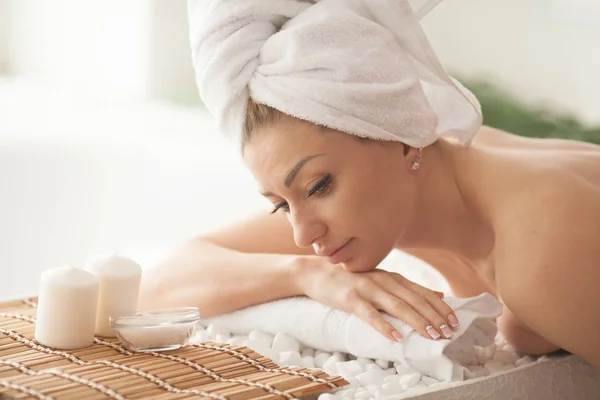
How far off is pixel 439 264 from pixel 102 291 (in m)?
0.85

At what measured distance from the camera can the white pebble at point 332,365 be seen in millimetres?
1695

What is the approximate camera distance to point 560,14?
2586 millimetres

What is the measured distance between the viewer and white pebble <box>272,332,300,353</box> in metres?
1.82

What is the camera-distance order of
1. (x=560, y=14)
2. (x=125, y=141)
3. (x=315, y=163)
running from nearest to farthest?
→ (x=315, y=163), (x=560, y=14), (x=125, y=141)

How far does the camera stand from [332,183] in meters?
1.67

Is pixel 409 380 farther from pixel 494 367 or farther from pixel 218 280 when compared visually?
pixel 218 280

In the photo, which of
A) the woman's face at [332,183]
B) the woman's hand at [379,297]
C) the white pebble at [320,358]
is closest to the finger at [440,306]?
the woman's hand at [379,297]

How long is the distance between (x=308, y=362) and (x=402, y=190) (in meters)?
0.35

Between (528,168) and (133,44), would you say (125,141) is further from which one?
(528,168)

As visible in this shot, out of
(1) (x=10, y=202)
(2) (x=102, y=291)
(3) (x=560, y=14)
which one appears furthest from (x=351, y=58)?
(1) (x=10, y=202)

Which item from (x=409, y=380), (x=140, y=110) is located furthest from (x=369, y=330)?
(x=140, y=110)

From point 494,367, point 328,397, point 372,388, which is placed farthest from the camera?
point 494,367

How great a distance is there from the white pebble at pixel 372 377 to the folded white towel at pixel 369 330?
4 cm

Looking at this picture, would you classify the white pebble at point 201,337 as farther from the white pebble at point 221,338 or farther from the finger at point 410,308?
the finger at point 410,308
